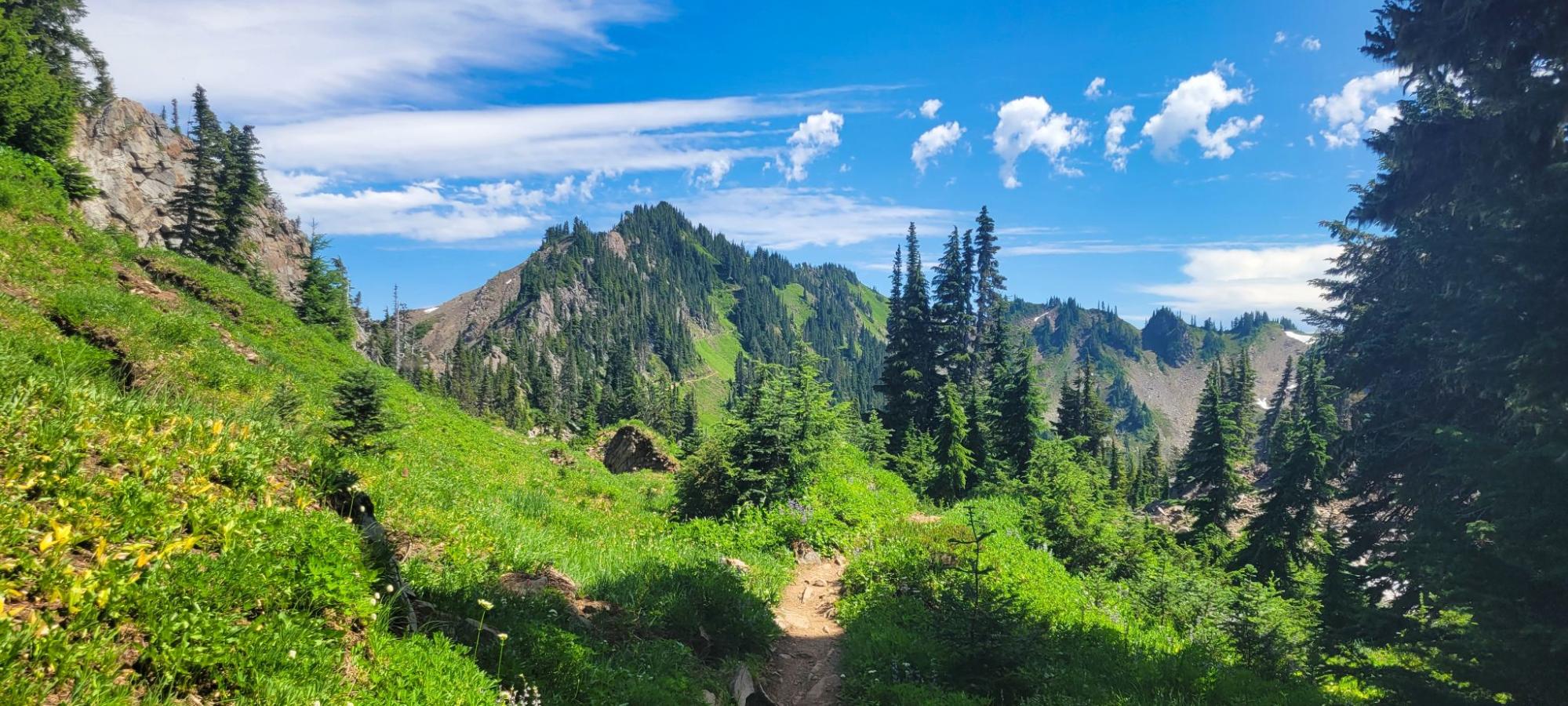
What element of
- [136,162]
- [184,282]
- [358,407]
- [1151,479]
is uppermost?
[136,162]

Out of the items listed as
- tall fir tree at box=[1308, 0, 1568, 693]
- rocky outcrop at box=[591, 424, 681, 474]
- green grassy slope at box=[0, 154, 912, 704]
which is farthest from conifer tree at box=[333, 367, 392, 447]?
rocky outcrop at box=[591, 424, 681, 474]

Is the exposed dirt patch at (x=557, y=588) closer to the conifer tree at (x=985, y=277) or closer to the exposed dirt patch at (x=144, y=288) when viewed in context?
the exposed dirt patch at (x=144, y=288)

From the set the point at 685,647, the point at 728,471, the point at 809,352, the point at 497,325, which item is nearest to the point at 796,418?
the point at 728,471

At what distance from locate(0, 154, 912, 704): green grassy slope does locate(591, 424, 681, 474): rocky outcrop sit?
1653 cm

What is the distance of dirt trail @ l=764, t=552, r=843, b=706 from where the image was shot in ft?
28.7

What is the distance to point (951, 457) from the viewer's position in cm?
2817

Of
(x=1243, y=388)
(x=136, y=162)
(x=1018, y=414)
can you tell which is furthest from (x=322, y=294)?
(x=1243, y=388)

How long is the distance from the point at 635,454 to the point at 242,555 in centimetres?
2661

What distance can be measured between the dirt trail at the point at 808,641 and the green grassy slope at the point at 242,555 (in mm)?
548

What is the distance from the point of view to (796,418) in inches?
695

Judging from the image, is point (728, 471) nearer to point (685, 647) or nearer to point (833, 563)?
point (833, 563)

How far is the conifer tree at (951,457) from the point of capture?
27781 millimetres

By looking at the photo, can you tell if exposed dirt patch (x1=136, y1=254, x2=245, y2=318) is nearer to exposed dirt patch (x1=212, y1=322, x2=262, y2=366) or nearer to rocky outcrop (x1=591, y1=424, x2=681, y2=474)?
exposed dirt patch (x1=212, y1=322, x2=262, y2=366)

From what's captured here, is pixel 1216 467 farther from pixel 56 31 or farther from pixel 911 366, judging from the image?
pixel 56 31
